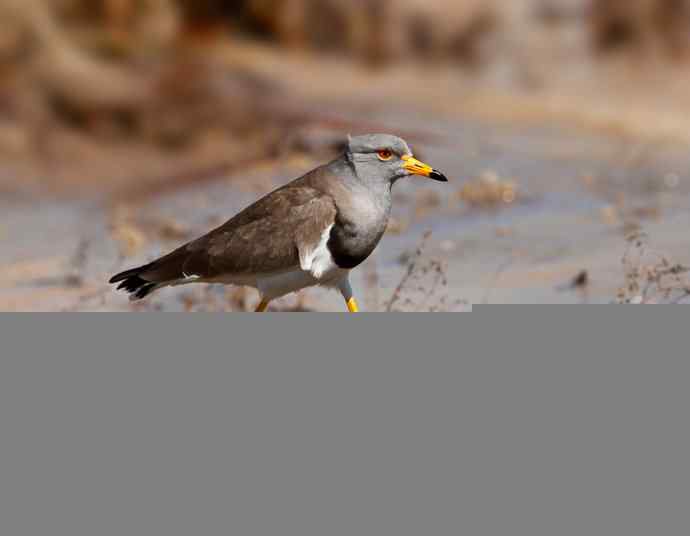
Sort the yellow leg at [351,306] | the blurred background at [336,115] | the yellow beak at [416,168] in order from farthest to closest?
the blurred background at [336,115] → the yellow leg at [351,306] → the yellow beak at [416,168]

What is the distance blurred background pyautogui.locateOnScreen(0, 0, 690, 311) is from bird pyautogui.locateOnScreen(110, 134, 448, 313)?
56.7 inches

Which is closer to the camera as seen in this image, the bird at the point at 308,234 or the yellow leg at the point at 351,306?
the bird at the point at 308,234

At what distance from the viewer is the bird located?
3.24 metres

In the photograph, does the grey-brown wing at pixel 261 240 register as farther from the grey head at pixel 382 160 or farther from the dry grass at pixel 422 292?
the dry grass at pixel 422 292

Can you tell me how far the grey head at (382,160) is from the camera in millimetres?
3240

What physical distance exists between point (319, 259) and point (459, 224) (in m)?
2.46

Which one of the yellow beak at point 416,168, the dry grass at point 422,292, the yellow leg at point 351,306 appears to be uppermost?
the yellow beak at point 416,168

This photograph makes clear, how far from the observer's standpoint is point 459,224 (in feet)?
18.6

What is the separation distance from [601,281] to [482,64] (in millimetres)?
5157

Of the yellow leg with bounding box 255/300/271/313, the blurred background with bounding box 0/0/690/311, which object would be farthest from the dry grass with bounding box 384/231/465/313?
the blurred background with bounding box 0/0/690/311

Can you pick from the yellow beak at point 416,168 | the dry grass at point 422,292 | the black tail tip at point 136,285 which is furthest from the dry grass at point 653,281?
the black tail tip at point 136,285

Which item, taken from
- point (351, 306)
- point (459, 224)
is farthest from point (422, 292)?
point (459, 224)

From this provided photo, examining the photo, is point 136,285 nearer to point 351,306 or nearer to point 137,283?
point 137,283

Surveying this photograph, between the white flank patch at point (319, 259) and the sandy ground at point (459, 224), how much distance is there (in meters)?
0.51
